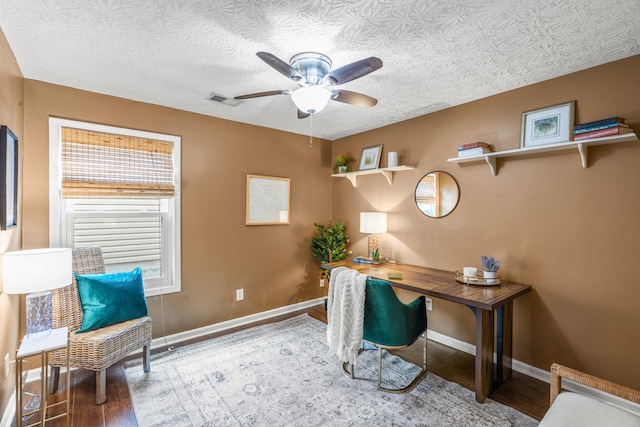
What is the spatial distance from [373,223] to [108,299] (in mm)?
2544

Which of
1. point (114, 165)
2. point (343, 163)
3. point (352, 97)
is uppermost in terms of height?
point (352, 97)

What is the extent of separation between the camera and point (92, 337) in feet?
7.09

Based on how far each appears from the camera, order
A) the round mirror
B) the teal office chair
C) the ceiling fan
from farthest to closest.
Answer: the round mirror
the teal office chair
the ceiling fan

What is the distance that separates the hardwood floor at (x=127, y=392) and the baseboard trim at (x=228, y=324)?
1.48 feet

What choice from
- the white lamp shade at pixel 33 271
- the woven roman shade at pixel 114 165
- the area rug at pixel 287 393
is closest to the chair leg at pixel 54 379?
the area rug at pixel 287 393

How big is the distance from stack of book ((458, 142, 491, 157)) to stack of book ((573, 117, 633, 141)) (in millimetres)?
624

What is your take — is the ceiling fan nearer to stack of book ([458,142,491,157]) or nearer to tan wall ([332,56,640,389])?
stack of book ([458,142,491,157])

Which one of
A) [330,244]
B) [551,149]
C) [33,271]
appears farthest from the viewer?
[330,244]

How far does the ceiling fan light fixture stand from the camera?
1888 mm

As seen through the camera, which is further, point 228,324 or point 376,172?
point 376,172

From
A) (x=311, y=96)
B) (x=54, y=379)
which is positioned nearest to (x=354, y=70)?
(x=311, y=96)

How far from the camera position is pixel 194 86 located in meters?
2.60

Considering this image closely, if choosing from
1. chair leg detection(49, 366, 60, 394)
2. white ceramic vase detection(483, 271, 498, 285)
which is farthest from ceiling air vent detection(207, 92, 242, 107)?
white ceramic vase detection(483, 271, 498, 285)

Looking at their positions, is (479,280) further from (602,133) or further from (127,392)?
(127,392)
